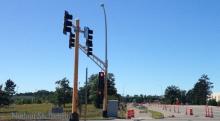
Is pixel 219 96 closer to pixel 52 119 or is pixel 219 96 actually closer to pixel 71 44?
pixel 52 119

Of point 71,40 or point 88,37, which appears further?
point 88,37

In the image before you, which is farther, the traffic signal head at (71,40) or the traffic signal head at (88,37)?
the traffic signal head at (88,37)

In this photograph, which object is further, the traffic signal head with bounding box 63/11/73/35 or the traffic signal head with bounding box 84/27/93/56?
the traffic signal head with bounding box 84/27/93/56

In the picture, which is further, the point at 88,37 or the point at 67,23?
the point at 88,37

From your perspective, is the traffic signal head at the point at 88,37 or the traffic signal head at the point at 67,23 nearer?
the traffic signal head at the point at 67,23

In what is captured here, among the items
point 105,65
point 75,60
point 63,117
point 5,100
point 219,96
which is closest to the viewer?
point 75,60

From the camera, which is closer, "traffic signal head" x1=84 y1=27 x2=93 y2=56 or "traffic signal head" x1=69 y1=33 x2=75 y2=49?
"traffic signal head" x1=69 y1=33 x2=75 y2=49

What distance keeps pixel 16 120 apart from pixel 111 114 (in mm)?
9624

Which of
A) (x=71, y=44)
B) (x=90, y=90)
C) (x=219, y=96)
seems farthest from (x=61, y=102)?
(x=219, y=96)

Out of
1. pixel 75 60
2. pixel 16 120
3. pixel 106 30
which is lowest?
pixel 16 120

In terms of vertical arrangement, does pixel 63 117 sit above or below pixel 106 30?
below

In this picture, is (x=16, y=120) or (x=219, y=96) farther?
(x=219, y=96)

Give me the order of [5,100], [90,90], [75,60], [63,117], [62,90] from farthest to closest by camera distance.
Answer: [5,100]
[62,90]
[90,90]
[63,117]
[75,60]

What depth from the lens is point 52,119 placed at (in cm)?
4709
